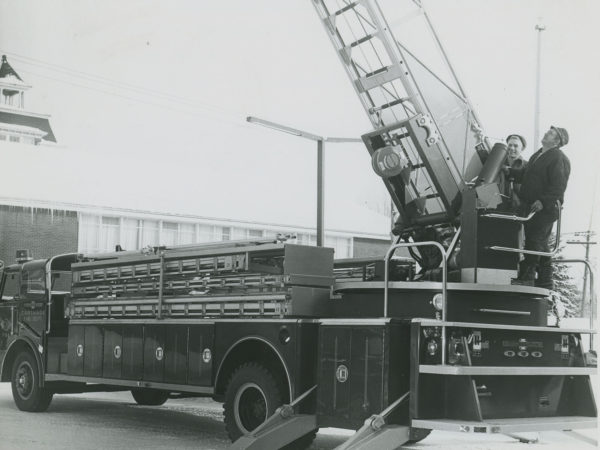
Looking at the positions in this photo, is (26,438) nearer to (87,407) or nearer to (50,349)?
(50,349)

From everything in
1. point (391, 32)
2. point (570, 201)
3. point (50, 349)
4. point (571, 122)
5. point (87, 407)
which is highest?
point (391, 32)

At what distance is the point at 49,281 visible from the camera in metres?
13.1

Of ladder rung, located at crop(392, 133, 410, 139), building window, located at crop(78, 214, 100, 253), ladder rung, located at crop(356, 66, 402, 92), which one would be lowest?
building window, located at crop(78, 214, 100, 253)

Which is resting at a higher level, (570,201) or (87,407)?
(570,201)

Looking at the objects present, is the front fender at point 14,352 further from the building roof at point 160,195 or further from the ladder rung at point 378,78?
the ladder rung at point 378,78

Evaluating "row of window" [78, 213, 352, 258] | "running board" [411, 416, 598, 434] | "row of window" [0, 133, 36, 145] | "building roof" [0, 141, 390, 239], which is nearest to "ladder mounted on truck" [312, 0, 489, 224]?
"running board" [411, 416, 598, 434]

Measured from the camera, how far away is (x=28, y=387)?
1314cm

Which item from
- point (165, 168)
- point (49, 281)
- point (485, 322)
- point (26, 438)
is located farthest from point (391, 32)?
point (165, 168)

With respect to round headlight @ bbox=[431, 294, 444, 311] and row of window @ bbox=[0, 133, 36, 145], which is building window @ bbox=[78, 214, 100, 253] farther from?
round headlight @ bbox=[431, 294, 444, 311]

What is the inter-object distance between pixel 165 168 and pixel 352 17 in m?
14.7

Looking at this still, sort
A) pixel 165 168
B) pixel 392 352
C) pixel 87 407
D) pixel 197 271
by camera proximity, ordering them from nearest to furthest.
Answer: pixel 392 352, pixel 197 271, pixel 87 407, pixel 165 168

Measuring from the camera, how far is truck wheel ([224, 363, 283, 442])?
9102 mm

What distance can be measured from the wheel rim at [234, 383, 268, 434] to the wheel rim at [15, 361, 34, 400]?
4956mm

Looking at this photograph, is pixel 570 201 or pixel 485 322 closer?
pixel 485 322
